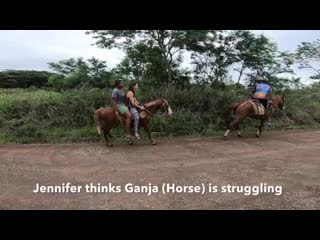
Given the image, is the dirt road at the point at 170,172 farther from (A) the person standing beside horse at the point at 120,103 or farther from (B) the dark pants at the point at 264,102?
(B) the dark pants at the point at 264,102

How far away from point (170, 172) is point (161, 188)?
1096 mm

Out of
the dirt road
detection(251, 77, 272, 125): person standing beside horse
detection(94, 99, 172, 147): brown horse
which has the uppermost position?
detection(251, 77, 272, 125): person standing beside horse

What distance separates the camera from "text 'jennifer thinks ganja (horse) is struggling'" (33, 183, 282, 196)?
6918 mm

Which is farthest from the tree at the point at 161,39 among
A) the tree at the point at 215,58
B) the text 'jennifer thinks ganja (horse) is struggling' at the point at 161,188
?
the text 'jennifer thinks ganja (horse) is struggling' at the point at 161,188

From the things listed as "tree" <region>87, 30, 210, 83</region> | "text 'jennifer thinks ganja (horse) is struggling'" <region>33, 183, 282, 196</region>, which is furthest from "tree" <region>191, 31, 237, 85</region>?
"text 'jennifer thinks ganja (horse) is struggling'" <region>33, 183, 282, 196</region>

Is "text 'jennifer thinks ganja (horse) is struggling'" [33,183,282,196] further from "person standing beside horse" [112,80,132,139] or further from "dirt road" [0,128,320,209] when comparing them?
"person standing beside horse" [112,80,132,139]

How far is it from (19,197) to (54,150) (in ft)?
13.0

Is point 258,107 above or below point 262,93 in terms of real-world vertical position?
below

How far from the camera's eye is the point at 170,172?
8.12 metres

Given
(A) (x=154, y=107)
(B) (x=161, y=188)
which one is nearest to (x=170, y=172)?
(B) (x=161, y=188)

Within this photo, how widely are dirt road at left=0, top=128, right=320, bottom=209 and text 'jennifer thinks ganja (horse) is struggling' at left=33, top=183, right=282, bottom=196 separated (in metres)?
0.05

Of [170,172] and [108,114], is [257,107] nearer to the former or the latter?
[108,114]

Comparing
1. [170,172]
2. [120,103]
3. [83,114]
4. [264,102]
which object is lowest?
[170,172]

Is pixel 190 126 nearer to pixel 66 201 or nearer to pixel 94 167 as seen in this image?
pixel 94 167
